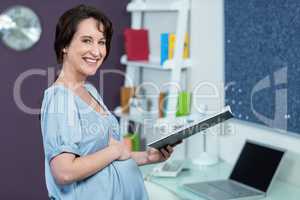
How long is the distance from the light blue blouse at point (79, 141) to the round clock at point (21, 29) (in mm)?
1351

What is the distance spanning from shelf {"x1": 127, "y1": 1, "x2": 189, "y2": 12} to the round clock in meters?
0.57

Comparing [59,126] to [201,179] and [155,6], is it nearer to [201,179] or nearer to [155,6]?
[201,179]

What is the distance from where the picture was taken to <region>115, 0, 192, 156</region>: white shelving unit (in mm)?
2516

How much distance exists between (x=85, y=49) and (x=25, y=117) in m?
1.46

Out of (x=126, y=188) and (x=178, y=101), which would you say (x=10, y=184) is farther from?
(x=126, y=188)

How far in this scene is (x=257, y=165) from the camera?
6.83 ft

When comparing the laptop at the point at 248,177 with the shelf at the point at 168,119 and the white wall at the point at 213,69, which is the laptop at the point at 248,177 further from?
the shelf at the point at 168,119

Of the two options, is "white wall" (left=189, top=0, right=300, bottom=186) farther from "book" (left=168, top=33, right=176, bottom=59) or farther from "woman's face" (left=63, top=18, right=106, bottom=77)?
"woman's face" (left=63, top=18, right=106, bottom=77)

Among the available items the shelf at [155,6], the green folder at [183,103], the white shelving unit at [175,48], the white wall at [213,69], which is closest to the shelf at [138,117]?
the white shelving unit at [175,48]

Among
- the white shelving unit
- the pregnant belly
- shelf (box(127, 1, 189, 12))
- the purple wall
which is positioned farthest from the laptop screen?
the purple wall

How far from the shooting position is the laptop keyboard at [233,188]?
1.96 m

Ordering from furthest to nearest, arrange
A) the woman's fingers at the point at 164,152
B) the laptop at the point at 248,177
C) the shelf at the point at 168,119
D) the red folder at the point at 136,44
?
the red folder at the point at 136,44
the shelf at the point at 168,119
the laptop at the point at 248,177
the woman's fingers at the point at 164,152

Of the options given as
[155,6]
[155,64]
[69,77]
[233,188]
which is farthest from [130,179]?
[155,6]

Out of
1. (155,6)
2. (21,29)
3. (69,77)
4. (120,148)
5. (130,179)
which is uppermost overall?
(155,6)
